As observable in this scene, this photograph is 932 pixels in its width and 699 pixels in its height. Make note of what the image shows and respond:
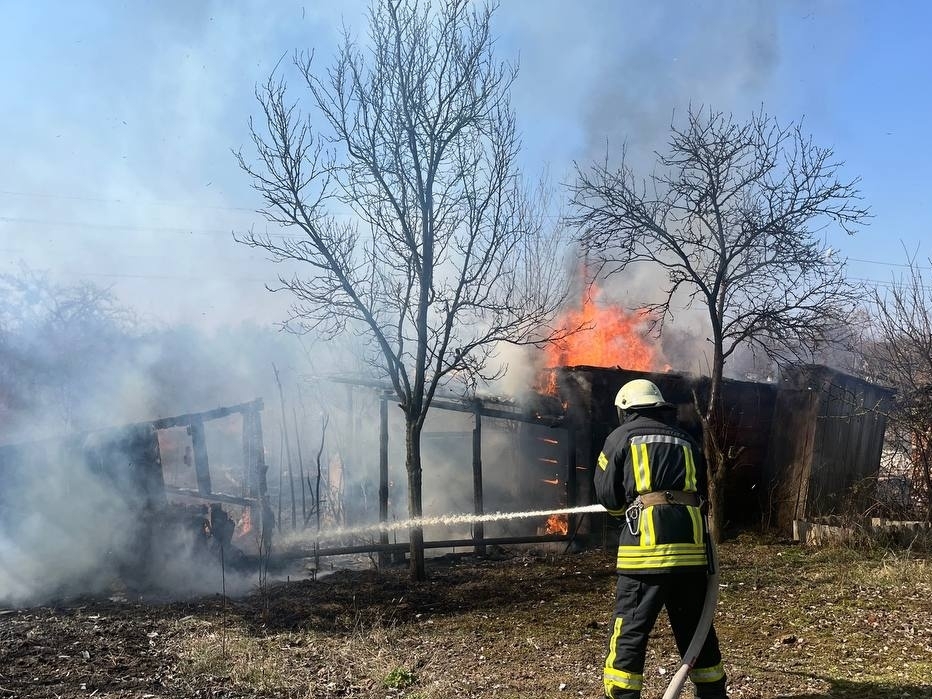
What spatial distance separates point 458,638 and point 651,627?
2.53 m

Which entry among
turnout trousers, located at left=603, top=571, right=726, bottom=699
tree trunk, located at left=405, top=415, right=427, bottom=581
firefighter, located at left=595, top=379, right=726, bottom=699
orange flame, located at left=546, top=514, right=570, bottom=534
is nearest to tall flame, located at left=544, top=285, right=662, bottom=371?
orange flame, located at left=546, top=514, right=570, bottom=534

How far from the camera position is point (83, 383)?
11812 millimetres

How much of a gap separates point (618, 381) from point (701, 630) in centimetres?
740

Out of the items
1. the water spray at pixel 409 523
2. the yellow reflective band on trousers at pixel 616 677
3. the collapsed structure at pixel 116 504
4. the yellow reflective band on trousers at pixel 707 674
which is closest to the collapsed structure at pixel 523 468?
the collapsed structure at pixel 116 504

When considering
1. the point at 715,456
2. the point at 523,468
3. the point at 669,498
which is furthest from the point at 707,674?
the point at 523,468

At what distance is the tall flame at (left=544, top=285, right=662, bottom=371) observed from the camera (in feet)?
43.1

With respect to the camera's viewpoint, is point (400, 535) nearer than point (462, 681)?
No

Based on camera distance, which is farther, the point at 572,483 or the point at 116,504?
the point at 572,483

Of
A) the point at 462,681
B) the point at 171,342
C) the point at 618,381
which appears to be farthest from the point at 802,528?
the point at 171,342

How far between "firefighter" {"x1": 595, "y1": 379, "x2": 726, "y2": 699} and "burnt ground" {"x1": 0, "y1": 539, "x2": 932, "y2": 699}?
0.94 m

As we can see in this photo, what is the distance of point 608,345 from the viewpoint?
13516 millimetres

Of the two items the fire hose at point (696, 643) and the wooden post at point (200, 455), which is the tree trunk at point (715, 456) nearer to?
the fire hose at point (696, 643)

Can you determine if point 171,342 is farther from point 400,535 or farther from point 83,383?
point 400,535

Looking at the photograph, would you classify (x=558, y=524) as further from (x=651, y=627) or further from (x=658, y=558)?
(x=658, y=558)
